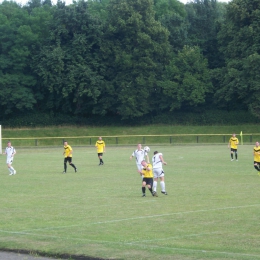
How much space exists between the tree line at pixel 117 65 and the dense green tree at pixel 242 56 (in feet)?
0.42

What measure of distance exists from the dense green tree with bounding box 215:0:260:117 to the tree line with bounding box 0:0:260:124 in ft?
0.42

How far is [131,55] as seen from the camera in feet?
260

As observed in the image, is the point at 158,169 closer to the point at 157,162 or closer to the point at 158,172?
the point at 158,172

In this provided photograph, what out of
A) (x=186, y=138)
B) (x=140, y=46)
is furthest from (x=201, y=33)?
(x=186, y=138)

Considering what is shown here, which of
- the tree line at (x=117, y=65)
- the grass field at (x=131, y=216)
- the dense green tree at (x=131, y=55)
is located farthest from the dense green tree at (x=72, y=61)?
the grass field at (x=131, y=216)

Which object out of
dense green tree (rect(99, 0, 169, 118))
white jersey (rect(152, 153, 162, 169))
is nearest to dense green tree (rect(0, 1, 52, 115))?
dense green tree (rect(99, 0, 169, 118))

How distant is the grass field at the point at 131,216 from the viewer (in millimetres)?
13414

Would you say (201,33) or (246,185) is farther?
(201,33)

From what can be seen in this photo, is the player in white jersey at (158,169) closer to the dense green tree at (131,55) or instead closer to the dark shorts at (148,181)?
the dark shorts at (148,181)

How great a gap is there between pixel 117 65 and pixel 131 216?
63143 mm

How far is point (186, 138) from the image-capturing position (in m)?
72.9

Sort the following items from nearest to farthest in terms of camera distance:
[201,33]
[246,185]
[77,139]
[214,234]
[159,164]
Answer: [214,234] → [159,164] → [246,185] → [77,139] → [201,33]

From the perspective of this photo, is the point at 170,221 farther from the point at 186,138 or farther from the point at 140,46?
the point at 140,46

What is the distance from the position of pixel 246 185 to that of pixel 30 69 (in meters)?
60.7
